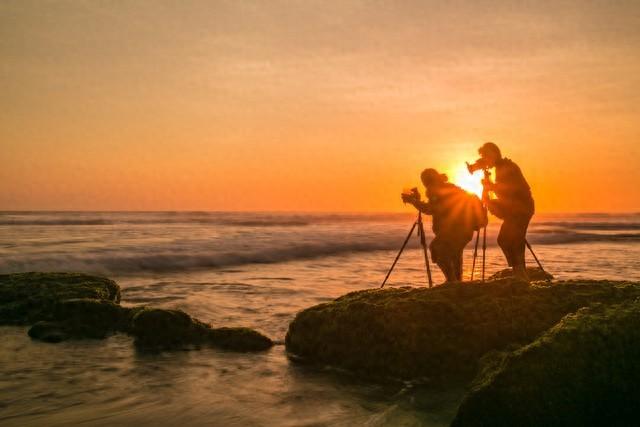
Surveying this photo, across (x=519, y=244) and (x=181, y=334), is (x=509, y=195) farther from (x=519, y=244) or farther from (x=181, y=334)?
A: (x=181, y=334)

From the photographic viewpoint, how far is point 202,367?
655 cm

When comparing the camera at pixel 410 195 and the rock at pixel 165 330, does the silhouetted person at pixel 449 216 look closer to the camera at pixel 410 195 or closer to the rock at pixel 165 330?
the camera at pixel 410 195

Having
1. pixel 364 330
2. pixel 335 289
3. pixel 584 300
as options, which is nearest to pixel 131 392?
pixel 364 330

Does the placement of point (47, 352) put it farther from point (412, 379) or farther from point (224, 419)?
point (412, 379)

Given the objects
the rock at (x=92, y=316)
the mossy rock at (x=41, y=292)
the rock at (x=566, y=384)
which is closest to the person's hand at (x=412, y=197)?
the rock at (x=566, y=384)

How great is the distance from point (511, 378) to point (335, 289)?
31.6ft

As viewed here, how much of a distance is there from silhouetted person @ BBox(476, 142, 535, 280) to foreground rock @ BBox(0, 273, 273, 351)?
13.7 feet

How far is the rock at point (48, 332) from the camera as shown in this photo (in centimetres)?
767

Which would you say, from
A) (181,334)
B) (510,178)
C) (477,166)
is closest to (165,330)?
(181,334)

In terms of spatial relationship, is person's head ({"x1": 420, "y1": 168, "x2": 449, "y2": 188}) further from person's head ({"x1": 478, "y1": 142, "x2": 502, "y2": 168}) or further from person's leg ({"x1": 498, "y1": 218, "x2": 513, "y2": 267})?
person's leg ({"x1": 498, "y1": 218, "x2": 513, "y2": 267})

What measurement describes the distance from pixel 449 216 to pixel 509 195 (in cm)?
102

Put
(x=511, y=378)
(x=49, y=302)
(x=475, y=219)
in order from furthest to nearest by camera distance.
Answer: (x=49, y=302) → (x=475, y=219) → (x=511, y=378)

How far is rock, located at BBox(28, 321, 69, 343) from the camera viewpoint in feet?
25.2

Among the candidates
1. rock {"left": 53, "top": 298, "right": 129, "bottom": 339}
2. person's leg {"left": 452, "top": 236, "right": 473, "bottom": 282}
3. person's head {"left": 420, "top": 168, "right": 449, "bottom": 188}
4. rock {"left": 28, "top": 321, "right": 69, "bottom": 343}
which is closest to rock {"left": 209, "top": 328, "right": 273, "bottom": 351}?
rock {"left": 53, "top": 298, "right": 129, "bottom": 339}
